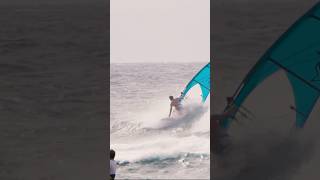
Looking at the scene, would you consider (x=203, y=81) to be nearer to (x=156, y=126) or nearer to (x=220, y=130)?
(x=156, y=126)

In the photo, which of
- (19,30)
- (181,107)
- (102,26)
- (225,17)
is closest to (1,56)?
(19,30)

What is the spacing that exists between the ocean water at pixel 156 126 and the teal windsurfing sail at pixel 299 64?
25.9 feet

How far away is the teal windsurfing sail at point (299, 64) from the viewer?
5445 mm

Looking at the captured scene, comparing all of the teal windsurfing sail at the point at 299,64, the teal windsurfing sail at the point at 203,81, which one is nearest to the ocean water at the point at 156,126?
the teal windsurfing sail at the point at 203,81

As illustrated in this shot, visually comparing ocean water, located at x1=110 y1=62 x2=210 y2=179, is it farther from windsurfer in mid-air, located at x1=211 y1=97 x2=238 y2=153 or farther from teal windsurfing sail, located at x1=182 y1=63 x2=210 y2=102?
windsurfer in mid-air, located at x1=211 y1=97 x2=238 y2=153

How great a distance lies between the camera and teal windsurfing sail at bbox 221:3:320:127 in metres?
5.45

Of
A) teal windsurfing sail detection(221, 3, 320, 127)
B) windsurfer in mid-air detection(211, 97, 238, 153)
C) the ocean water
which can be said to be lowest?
the ocean water

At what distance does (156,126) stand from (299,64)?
42.1ft

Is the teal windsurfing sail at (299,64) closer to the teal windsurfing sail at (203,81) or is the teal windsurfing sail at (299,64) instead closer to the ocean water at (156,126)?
the teal windsurfing sail at (203,81)

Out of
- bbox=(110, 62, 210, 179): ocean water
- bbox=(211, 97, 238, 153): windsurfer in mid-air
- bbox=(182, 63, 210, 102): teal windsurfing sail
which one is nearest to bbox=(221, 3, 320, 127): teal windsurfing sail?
bbox=(211, 97, 238, 153): windsurfer in mid-air

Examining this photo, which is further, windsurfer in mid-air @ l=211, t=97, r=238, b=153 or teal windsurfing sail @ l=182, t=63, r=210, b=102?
teal windsurfing sail @ l=182, t=63, r=210, b=102

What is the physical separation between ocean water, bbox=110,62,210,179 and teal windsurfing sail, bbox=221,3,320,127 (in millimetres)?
7895

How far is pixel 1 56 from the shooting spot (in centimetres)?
539

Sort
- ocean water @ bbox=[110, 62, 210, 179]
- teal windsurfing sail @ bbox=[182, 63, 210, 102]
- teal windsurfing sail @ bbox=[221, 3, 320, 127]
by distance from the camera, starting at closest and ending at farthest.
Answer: teal windsurfing sail @ bbox=[221, 3, 320, 127], teal windsurfing sail @ bbox=[182, 63, 210, 102], ocean water @ bbox=[110, 62, 210, 179]
